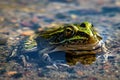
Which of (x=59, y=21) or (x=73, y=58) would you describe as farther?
(x=59, y=21)

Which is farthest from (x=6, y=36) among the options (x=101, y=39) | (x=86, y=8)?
(x=86, y=8)

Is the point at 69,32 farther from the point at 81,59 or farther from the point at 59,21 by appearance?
the point at 59,21

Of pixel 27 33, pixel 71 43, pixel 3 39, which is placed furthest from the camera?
pixel 27 33

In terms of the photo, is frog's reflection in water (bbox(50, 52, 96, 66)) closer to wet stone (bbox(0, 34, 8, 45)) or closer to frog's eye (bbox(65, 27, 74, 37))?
frog's eye (bbox(65, 27, 74, 37))

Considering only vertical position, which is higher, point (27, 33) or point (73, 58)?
point (27, 33)

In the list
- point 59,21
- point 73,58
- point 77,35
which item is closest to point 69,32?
point 77,35

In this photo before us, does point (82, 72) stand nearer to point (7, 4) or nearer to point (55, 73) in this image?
point (55, 73)

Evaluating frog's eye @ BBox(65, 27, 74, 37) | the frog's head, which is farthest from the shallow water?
frog's eye @ BBox(65, 27, 74, 37)
